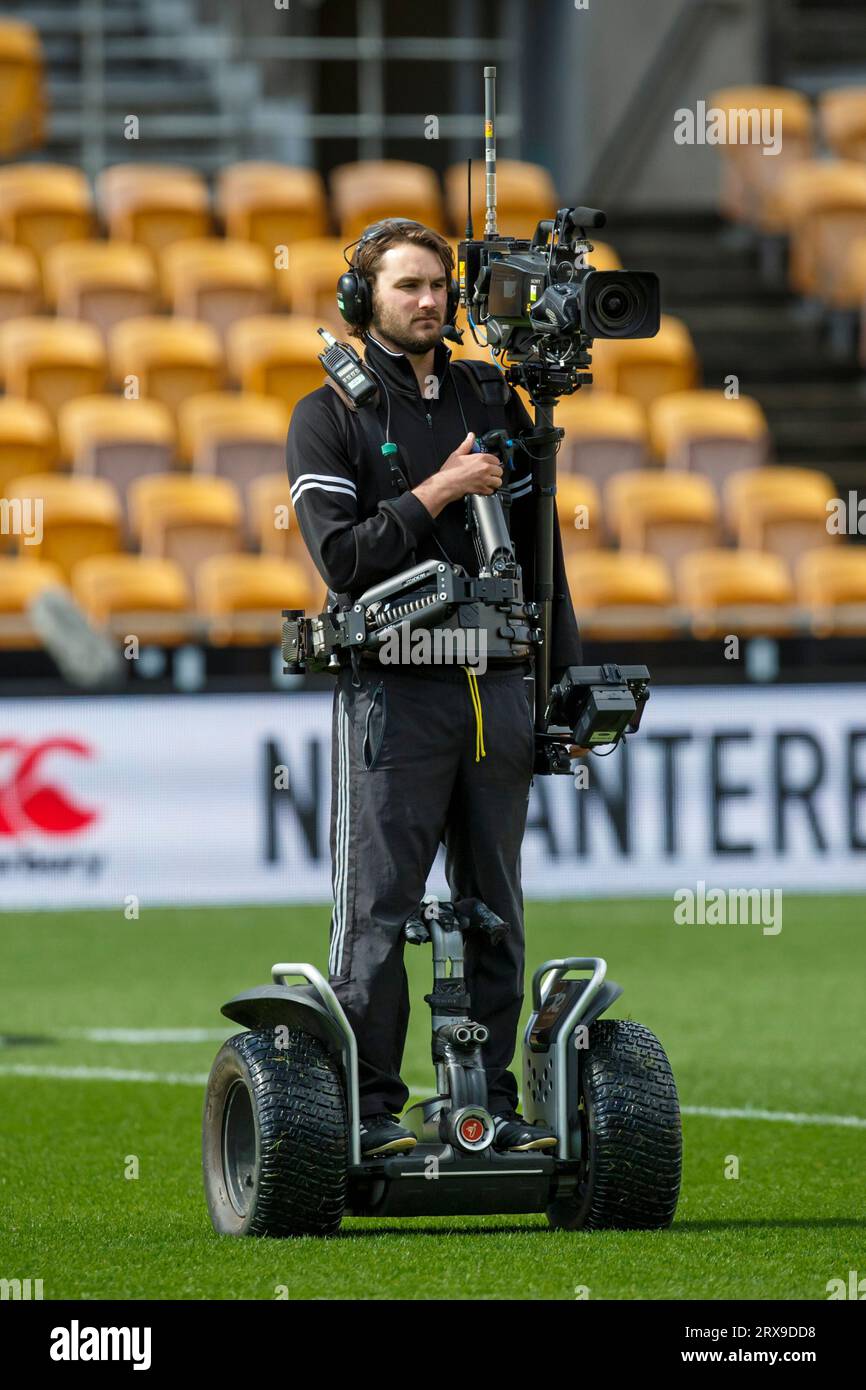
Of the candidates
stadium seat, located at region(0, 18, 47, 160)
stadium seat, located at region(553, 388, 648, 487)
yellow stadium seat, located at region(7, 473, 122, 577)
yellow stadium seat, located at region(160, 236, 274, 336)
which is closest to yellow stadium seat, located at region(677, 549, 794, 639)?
stadium seat, located at region(553, 388, 648, 487)

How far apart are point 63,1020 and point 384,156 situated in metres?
12.0

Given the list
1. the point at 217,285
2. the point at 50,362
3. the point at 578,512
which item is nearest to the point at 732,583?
the point at 578,512

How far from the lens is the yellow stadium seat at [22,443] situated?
14242 millimetres

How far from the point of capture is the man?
5168mm

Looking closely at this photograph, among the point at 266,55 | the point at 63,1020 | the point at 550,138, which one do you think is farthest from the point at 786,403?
the point at 63,1020

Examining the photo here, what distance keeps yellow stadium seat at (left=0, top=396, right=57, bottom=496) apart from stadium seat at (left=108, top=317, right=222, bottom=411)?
0.81 metres

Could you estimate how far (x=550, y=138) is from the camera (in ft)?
64.1

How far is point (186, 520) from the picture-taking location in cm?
1373

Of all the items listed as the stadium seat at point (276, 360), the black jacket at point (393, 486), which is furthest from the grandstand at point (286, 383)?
the black jacket at point (393, 486)

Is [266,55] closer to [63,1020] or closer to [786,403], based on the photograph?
[786,403]

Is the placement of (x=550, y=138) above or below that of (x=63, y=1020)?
above

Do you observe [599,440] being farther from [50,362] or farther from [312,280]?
[50,362]

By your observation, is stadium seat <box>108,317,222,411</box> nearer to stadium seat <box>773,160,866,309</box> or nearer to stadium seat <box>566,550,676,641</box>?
stadium seat <box>566,550,676,641</box>

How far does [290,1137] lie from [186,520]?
8913 mm
